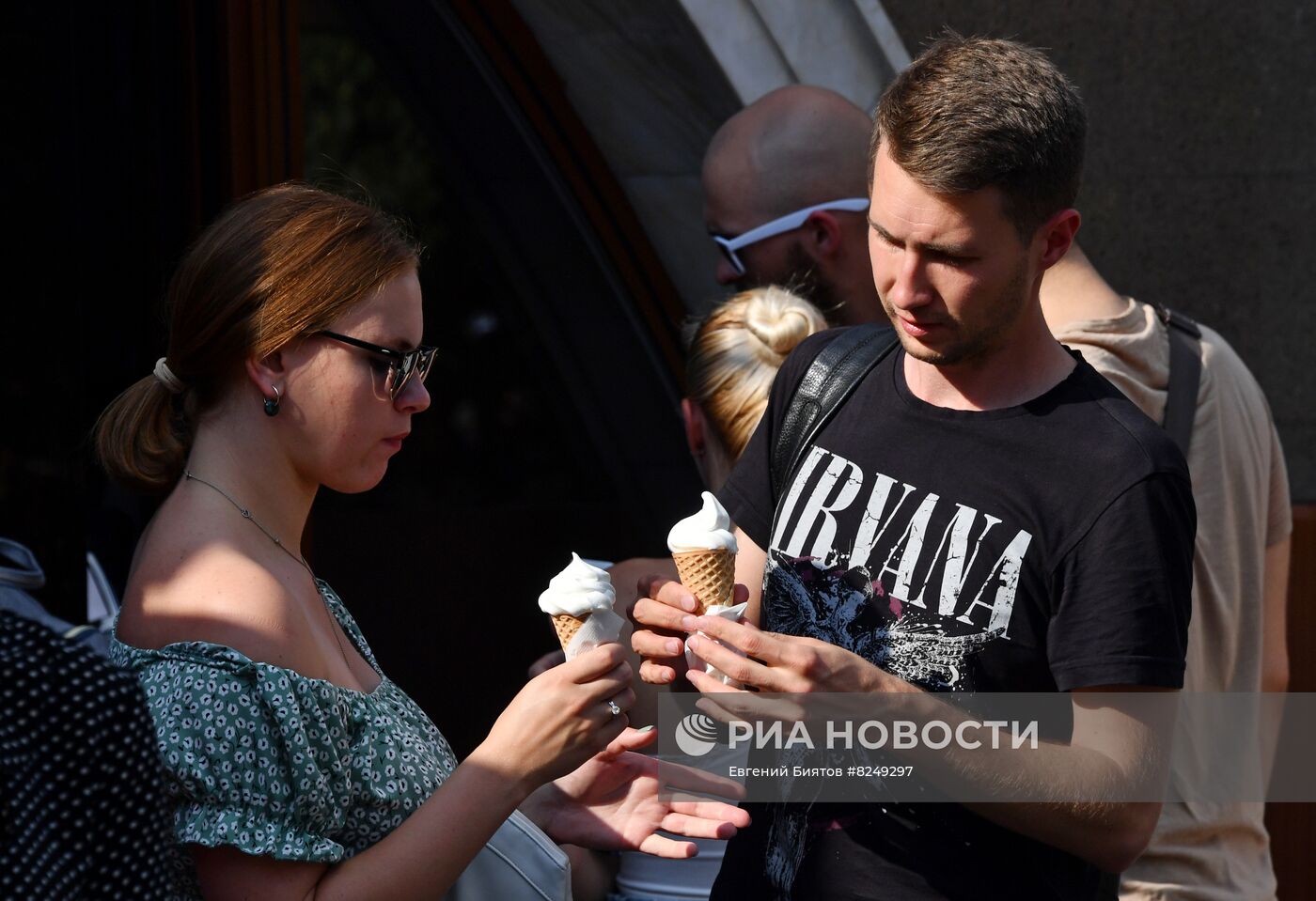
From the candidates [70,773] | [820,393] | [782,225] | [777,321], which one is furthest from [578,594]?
[782,225]

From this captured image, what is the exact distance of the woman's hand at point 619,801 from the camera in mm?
2244

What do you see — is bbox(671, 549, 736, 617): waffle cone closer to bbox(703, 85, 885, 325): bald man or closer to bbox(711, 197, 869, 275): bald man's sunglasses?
bbox(703, 85, 885, 325): bald man

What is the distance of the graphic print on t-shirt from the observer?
1.92 m

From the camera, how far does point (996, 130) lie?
194 cm

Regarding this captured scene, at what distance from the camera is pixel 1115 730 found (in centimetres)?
182

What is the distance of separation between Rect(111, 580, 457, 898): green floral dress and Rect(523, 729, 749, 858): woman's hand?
1.59ft

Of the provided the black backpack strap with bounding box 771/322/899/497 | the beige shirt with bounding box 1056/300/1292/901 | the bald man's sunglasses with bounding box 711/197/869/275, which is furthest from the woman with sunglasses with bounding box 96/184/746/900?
the bald man's sunglasses with bounding box 711/197/869/275

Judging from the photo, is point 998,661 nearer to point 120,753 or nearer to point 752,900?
point 752,900

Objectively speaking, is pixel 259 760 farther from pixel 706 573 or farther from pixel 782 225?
pixel 782 225

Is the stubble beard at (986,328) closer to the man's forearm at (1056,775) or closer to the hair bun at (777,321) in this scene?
the man's forearm at (1056,775)

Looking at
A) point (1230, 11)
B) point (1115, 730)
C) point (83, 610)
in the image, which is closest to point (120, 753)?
point (1115, 730)

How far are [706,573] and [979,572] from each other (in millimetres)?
438

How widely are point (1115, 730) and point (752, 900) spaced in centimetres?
64

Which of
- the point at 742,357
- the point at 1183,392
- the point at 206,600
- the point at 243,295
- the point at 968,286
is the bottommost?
the point at 1183,392
